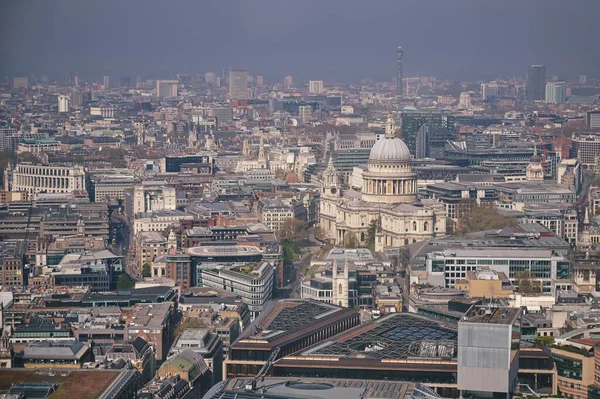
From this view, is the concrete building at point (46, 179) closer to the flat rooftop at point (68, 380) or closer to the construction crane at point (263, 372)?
the flat rooftop at point (68, 380)

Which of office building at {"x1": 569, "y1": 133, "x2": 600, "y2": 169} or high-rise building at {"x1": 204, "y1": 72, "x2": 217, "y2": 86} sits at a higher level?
high-rise building at {"x1": 204, "y1": 72, "x2": 217, "y2": 86}

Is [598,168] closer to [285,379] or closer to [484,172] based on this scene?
[484,172]

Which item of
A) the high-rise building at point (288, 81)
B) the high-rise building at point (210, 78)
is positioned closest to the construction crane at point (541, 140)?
the high-rise building at point (210, 78)

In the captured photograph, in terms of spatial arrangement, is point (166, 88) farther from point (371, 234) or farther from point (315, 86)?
point (371, 234)

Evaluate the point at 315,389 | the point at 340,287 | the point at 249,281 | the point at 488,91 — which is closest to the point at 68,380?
the point at 315,389

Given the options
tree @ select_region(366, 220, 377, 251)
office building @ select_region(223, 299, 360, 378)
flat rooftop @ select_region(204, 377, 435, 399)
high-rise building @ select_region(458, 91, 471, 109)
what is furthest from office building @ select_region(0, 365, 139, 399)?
high-rise building @ select_region(458, 91, 471, 109)

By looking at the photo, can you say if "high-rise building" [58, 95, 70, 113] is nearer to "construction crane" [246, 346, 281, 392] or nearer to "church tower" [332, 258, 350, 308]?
"church tower" [332, 258, 350, 308]
